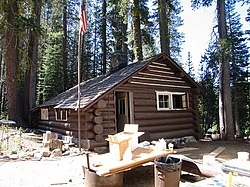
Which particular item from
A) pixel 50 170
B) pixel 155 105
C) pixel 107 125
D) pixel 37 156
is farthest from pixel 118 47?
pixel 50 170

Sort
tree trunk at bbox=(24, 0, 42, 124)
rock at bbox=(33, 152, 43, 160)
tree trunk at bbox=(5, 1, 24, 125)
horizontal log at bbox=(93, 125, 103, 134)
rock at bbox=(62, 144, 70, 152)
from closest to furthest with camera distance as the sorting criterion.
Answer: rock at bbox=(33, 152, 43, 160)
rock at bbox=(62, 144, 70, 152)
horizontal log at bbox=(93, 125, 103, 134)
tree trunk at bbox=(5, 1, 24, 125)
tree trunk at bbox=(24, 0, 42, 124)

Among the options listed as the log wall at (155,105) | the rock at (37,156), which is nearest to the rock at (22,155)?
the rock at (37,156)

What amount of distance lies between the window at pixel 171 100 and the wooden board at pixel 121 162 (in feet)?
18.5

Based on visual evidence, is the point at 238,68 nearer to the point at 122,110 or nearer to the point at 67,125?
the point at 122,110

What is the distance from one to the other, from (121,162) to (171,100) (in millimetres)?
7276

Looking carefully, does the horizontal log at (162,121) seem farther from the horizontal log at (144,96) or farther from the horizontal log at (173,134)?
the horizontal log at (144,96)

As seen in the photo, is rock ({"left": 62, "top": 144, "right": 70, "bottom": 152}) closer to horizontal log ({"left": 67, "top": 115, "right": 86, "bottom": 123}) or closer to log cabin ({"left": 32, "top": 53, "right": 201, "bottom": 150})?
log cabin ({"left": 32, "top": 53, "right": 201, "bottom": 150})

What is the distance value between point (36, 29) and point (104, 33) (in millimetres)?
10726

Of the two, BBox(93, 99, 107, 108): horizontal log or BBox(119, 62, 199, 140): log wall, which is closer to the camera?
BBox(93, 99, 107, 108): horizontal log

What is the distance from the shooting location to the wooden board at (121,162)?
3.94 meters

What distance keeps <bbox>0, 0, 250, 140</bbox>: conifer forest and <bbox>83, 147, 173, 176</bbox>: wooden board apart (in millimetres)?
4582

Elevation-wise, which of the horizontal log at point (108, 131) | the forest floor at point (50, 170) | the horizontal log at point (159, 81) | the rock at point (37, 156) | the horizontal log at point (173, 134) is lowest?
the forest floor at point (50, 170)

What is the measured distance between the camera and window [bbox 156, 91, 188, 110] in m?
10.8

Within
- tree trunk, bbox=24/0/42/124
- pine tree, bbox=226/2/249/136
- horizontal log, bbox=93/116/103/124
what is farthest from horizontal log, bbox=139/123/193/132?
tree trunk, bbox=24/0/42/124
